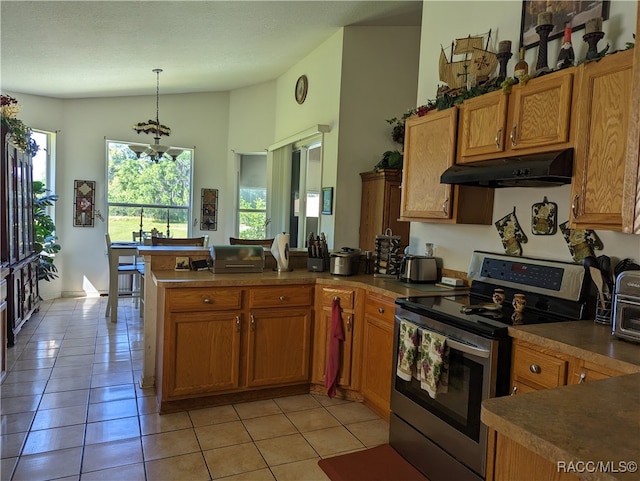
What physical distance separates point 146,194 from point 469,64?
5.40 m

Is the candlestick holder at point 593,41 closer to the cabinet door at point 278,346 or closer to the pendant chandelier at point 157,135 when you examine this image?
the cabinet door at point 278,346

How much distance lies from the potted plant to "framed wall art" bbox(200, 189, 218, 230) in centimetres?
205

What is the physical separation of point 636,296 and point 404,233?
287cm

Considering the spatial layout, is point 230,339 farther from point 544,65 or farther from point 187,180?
point 187,180

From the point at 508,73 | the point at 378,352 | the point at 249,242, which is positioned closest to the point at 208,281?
the point at 378,352

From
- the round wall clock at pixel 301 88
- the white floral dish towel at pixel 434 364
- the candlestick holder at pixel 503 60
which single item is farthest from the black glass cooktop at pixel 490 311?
the round wall clock at pixel 301 88

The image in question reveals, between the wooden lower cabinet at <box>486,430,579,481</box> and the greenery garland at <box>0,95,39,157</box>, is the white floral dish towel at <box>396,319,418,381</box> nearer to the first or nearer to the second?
the wooden lower cabinet at <box>486,430,579,481</box>

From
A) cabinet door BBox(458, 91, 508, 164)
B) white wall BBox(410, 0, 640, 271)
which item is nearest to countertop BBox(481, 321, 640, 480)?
white wall BBox(410, 0, 640, 271)

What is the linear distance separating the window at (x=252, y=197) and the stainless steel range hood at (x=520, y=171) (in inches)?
193

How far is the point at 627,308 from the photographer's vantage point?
1.68 meters

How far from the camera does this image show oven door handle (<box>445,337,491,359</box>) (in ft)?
6.12

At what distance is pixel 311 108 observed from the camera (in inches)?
207

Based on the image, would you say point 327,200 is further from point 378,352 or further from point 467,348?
point 467,348

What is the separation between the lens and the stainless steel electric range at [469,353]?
1.87m
